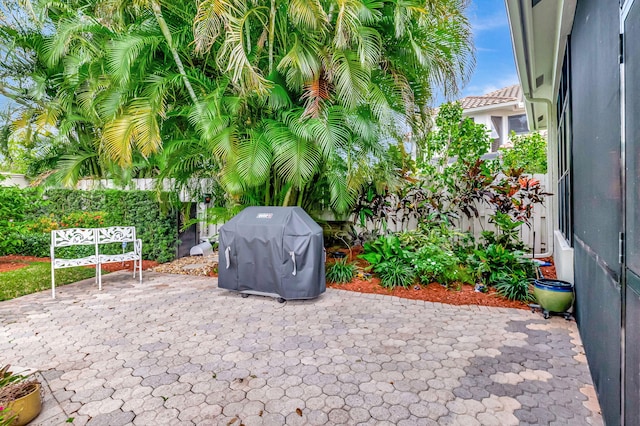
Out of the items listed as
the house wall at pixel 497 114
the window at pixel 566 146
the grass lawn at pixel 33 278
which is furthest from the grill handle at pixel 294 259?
the house wall at pixel 497 114

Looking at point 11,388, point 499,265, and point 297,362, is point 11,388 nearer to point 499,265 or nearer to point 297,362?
point 297,362

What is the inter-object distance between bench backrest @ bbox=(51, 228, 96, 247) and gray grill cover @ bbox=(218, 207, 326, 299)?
2099mm

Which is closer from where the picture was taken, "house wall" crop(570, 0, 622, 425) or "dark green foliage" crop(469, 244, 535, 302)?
"house wall" crop(570, 0, 622, 425)

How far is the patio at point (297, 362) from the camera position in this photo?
7.41 feet

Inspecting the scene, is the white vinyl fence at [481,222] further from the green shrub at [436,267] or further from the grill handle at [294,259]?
the grill handle at [294,259]

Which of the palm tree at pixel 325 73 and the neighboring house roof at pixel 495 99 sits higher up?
the neighboring house roof at pixel 495 99

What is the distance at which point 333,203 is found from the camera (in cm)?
536

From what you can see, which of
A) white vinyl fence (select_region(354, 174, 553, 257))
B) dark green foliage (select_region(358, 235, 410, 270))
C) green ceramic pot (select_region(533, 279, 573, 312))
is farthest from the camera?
white vinyl fence (select_region(354, 174, 553, 257))

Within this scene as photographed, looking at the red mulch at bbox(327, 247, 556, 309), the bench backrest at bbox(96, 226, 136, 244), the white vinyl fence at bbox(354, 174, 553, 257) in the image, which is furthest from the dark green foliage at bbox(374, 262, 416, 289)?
the bench backrest at bbox(96, 226, 136, 244)

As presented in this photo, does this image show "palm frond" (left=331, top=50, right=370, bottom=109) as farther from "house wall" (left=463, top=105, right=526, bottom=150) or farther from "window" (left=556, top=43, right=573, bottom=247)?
"house wall" (left=463, top=105, right=526, bottom=150)

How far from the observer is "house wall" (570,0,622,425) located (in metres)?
1.85

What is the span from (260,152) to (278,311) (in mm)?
2081

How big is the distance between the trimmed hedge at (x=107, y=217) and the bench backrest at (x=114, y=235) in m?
1.17

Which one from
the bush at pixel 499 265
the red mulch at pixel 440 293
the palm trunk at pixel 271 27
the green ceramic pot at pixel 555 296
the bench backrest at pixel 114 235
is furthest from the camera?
the bench backrest at pixel 114 235
